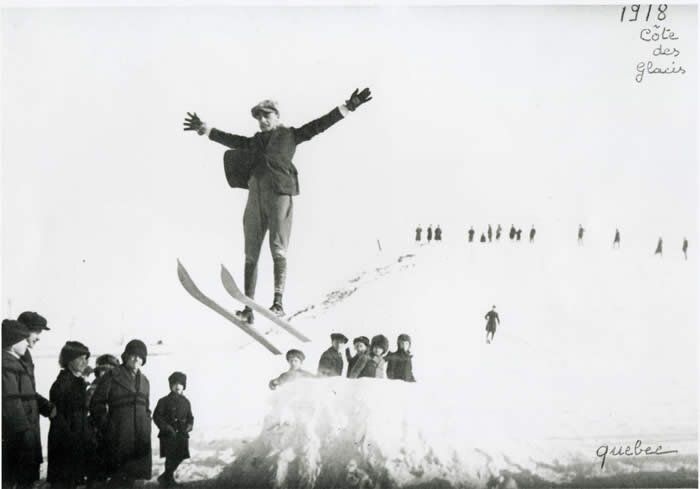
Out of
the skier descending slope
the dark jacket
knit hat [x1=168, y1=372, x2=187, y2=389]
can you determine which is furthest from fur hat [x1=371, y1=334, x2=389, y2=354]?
knit hat [x1=168, y1=372, x2=187, y2=389]

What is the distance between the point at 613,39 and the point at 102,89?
7.91ft

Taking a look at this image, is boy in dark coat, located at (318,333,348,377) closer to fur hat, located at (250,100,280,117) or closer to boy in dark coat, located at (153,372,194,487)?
boy in dark coat, located at (153,372,194,487)

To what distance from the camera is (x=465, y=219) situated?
14.9 ft

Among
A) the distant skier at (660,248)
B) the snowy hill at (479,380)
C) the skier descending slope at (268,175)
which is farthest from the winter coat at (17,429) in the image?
the distant skier at (660,248)

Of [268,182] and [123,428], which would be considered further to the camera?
[268,182]

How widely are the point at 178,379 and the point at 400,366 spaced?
1030 millimetres

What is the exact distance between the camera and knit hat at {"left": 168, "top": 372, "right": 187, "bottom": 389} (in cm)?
443

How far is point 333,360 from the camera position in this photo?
447cm

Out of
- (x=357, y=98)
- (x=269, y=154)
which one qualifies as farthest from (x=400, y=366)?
(x=357, y=98)

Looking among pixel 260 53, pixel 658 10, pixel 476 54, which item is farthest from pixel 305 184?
pixel 658 10

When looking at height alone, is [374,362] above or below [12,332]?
below

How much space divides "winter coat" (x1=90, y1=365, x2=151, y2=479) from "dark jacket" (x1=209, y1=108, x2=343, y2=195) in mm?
1115

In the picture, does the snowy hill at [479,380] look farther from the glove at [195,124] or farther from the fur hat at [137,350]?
the glove at [195,124]

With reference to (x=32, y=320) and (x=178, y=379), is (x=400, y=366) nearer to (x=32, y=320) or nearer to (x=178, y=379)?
(x=178, y=379)
